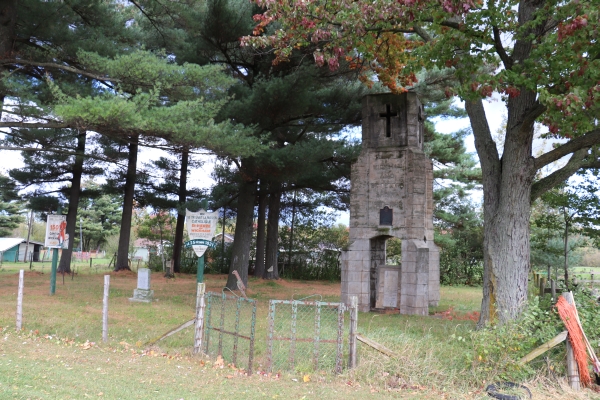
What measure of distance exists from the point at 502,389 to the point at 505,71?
477 centimetres

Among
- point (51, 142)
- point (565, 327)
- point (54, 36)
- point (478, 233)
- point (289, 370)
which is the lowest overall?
point (289, 370)

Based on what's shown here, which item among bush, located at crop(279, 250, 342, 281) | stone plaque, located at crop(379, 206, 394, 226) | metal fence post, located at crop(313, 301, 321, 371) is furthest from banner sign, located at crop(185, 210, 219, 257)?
bush, located at crop(279, 250, 342, 281)

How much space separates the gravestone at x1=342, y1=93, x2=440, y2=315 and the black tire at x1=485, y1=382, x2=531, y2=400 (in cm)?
669

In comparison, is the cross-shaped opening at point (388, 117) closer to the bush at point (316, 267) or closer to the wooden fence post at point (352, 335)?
the wooden fence post at point (352, 335)

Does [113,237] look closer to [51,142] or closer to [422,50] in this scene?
[51,142]

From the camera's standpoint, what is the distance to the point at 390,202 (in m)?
13.5

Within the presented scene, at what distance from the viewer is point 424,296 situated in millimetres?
12875

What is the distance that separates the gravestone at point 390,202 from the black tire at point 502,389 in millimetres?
6689

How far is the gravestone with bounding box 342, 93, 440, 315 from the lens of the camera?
13250 millimetres

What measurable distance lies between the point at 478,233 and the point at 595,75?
2039cm

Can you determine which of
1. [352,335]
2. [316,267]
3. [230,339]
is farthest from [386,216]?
[316,267]

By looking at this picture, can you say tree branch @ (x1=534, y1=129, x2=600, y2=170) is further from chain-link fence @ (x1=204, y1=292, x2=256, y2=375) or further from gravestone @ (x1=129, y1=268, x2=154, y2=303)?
gravestone @ (x1=129, y1=268, x2=154, y2=303)

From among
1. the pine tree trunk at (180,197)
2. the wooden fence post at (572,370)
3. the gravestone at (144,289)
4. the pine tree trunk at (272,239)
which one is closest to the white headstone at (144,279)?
the gravestone at (144,289)

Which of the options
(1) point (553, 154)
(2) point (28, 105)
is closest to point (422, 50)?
(1) point (553, 154)
